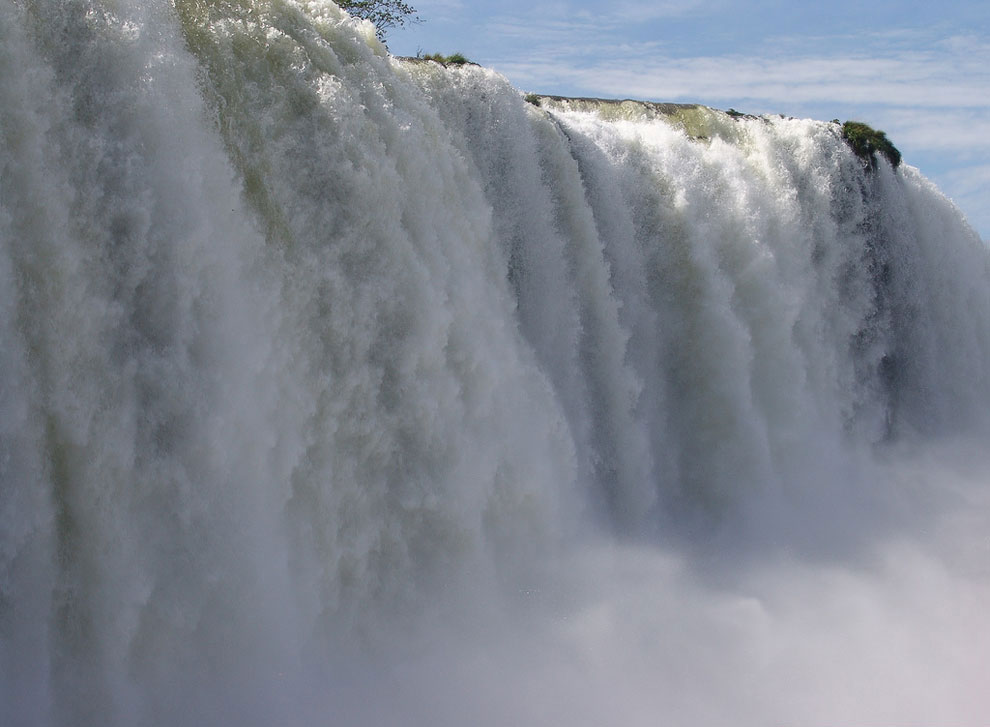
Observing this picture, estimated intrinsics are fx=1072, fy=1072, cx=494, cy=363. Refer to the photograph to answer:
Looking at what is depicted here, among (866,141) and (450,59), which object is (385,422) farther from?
(866,141)

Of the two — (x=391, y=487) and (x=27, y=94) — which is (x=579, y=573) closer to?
(x=391, y=487)

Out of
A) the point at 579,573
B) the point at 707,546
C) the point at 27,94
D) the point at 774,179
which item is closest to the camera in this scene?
the point at 27,94

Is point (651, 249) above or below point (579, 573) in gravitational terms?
above

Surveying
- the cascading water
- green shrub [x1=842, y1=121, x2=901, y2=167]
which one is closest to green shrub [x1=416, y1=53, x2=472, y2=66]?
the cascading water

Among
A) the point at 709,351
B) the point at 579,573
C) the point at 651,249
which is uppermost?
the point at 651,249

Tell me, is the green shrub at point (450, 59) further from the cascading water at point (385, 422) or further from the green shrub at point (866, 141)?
the green shrub at point (866, 141)

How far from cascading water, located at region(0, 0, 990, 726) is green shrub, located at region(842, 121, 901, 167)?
11.8ft

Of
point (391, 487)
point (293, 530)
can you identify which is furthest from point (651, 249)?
point (293, 530)

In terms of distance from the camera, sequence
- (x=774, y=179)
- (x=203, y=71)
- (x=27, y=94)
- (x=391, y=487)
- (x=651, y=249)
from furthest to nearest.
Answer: (x=774, y=179), (x=651, y=249), (x=391, y=487), (x=203, y=71), (x=27, y=94)

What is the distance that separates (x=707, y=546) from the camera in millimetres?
10000

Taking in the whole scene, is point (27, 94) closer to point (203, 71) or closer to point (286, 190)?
point (203, 71)

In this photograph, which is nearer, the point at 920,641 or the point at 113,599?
the point at 113,599

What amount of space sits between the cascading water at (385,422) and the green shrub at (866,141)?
3610mm

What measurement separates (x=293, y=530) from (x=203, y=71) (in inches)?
112
